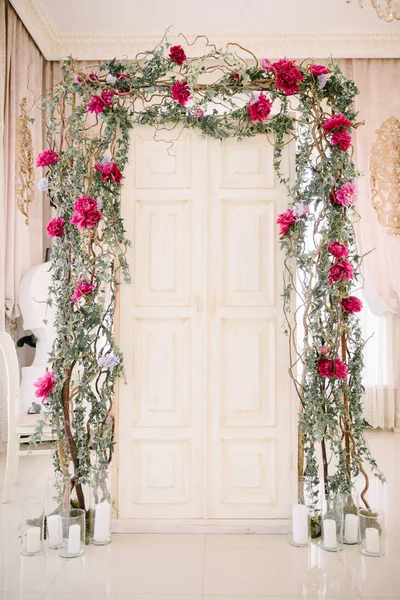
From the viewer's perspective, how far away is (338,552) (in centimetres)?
257

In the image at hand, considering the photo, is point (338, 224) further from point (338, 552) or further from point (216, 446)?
point (338, 552)

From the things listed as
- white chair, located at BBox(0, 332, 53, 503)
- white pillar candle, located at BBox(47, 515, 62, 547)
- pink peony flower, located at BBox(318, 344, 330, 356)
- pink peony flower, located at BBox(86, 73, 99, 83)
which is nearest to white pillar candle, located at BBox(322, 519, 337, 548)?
pink peony flower, located at BBox(318, 344, 330, 356)

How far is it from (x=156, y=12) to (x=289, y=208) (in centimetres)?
281

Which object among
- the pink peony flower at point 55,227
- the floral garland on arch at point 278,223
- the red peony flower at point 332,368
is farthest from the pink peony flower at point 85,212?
the red peony flower at point 332,368

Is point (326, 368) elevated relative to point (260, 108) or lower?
lower

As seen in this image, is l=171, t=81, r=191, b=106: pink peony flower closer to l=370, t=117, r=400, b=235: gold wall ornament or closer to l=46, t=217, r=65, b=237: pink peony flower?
l=46, t=217, r=65, b=237: pink peony flower

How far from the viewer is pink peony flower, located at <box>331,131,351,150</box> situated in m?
2.65

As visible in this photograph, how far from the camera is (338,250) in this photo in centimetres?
263

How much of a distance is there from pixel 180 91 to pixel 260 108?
39 centimetres

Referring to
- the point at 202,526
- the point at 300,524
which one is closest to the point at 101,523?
the point at 202,526

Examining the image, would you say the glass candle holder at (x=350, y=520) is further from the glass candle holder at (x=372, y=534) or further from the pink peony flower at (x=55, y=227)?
the pink peony flower at (x=55, y=227)

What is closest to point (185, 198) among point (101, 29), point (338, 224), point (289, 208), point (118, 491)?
point (289, 208)

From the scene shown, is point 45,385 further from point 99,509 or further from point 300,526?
point 300,526

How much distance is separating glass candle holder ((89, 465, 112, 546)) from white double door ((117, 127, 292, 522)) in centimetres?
13
